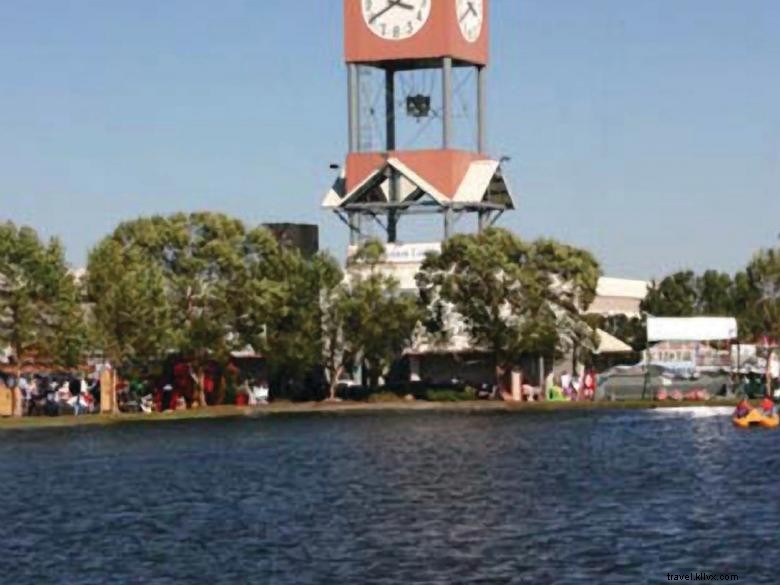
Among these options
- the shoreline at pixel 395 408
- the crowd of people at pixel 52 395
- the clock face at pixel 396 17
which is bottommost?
the shoreline at pixel 395 408

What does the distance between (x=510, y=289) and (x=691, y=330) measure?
1467 cm

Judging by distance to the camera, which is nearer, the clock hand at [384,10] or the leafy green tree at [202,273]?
the leafy green tree at [202,273]

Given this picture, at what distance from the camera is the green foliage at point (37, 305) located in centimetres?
12850

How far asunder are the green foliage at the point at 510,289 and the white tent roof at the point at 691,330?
6469mm

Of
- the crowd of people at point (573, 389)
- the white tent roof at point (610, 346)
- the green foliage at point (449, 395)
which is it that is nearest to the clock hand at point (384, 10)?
the white tent roof at point (610, 346)

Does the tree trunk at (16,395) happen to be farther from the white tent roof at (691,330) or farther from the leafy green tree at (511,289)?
the white tent roof at (691,330)

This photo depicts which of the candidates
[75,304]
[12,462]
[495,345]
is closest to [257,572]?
[12,462]

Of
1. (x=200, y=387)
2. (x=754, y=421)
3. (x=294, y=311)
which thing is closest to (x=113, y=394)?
(x=200, y=387)

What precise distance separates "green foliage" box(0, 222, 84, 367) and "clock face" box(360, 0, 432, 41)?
5048 cm

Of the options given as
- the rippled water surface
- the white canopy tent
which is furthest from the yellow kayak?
the white canopy tent

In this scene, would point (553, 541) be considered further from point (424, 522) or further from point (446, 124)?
point (446, 124)

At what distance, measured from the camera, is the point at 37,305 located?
12950 cm

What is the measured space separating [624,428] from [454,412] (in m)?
26.6

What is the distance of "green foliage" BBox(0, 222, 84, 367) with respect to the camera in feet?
422
